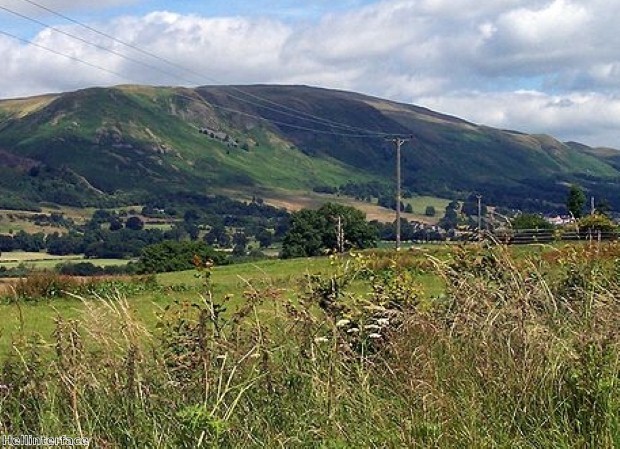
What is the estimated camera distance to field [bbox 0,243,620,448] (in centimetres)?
572

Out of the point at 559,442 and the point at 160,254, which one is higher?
the point at 559,442

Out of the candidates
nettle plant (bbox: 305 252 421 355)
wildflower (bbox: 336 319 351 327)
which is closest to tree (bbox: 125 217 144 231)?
nettle plant (bbox: 305 252 421 355)

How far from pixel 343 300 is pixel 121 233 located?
475 feet

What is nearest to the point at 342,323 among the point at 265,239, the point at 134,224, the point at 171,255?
the point at 171,255

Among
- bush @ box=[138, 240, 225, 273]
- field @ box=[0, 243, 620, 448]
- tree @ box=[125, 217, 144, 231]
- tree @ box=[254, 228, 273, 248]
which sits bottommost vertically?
tree @ box=[125, 217, 144, 231]

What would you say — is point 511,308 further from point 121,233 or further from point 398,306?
point 121,233

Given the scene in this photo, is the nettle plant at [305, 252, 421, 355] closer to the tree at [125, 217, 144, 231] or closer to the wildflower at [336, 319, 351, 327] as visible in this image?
the wildflower at [336, 319, 351, 327]

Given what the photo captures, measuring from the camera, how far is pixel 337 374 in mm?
6504

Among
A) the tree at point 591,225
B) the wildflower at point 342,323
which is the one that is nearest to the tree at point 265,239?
the tree at point 591,225

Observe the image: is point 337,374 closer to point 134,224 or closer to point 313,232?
point 313,232

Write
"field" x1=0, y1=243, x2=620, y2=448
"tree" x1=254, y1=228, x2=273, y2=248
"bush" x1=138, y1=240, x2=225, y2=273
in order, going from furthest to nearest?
"tree" x1=254, y1=228, x2=273, y2=248 < "bush" x1=138, y1=240, x2=225, y2=273 < "field" x1=0, y1=243, x2=620, y2=448

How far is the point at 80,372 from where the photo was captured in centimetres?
646

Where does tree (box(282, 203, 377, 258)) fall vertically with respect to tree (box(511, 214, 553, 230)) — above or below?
below

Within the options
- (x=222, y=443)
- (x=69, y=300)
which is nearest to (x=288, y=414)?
(x=222, y=443)
